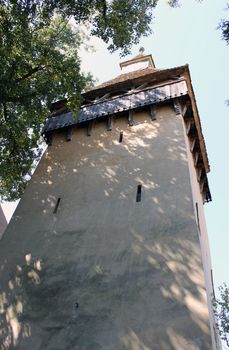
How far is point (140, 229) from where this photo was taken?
8.45 m

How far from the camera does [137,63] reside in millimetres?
18406

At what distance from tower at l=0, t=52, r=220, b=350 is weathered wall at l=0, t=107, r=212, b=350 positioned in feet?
0.09

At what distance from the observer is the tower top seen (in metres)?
18.1

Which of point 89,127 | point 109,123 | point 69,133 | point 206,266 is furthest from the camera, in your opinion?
point 69,133

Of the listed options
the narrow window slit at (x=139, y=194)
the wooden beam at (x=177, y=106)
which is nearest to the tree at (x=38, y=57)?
the wooden beam at (x=177, y=106)

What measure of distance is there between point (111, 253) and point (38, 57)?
293 inches

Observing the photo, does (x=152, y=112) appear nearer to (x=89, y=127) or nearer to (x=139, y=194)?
(x=89, y=127)

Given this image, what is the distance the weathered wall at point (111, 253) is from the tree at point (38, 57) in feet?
5.09

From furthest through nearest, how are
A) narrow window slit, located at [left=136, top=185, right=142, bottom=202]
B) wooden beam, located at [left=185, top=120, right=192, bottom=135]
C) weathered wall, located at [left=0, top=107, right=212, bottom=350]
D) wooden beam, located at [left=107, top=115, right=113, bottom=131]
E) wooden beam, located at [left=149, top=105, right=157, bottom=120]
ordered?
1. wooden beam, located at [left=107, top=115, right=113, bottom=131]
2. wooden beam, located at [left=185, top=120, right=192, bottom=135]
3. wooden beam, located at [left=149, top=105, right=157, bottom=120]
4. narrow window slit, located at [left=136, top=185, right=142, bottom=202]
5. weathered wall, located at [left=0, top=107, right=212, bottom=350]

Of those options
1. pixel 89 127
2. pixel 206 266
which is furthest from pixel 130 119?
Answer: pixel 206 266

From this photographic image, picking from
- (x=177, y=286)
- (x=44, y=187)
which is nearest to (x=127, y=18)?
(x=44, y=187)

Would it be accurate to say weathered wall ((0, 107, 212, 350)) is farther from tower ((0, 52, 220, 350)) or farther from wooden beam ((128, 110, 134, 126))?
wooden beam ((128, 110, 134, 126))

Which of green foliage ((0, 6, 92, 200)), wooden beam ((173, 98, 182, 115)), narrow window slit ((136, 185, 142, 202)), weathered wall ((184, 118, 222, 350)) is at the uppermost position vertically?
green foliage ((0, 6, 92, 200))

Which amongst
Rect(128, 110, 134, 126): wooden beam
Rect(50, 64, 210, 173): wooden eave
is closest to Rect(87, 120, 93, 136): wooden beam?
Rect(50, 64, 210, 173): wooden eave
